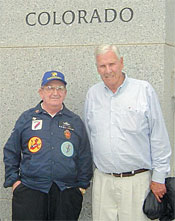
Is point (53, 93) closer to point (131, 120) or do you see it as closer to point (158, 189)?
point (131, 120)

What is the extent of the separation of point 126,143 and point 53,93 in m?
0.75

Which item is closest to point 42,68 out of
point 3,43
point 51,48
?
point 51,48

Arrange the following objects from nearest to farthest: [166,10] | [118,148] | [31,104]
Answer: [118,148]
[166,10]
[31,104]

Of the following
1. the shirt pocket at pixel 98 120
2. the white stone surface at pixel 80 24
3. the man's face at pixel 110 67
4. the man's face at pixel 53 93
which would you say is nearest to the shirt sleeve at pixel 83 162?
the shirt pocket at pixel 98 120

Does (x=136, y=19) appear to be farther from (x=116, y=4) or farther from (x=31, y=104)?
(x=31, y=104)

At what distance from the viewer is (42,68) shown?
4.29m

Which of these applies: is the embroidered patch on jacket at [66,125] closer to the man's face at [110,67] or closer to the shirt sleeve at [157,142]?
the man's face at [110,67]

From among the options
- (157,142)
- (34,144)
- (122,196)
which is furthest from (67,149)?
(157,142)

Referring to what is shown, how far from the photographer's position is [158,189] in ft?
11.2

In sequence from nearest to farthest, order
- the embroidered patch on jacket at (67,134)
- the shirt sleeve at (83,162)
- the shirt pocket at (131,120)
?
the shirt pocket at (131,120) → the embroidered patch on jacket at (67,134) → the shirt sleeve at (83,162)

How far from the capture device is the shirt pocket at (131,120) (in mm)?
3348

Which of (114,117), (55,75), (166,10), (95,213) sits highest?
(166,10)

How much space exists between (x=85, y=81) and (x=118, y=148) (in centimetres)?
108

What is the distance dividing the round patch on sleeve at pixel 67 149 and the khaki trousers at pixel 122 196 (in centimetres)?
34
